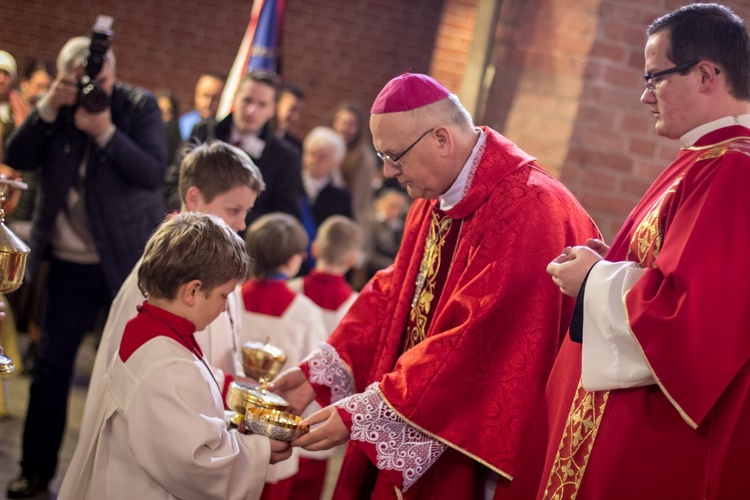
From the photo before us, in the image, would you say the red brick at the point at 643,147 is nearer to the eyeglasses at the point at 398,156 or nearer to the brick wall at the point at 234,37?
the eyeglasses at the point at 398,156

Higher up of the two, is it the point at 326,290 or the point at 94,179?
the point at 94,179

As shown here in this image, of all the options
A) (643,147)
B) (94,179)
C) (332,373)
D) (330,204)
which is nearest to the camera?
(332,373)

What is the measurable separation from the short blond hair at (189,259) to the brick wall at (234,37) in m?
7.84

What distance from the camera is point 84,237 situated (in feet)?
14.0

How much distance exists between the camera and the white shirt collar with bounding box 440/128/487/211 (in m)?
2.81

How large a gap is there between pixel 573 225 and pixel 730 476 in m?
0.88

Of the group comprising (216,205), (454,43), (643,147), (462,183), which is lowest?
(216,205)

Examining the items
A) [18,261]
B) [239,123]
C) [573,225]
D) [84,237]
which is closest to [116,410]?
[18,261]

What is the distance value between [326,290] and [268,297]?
2.27 feet

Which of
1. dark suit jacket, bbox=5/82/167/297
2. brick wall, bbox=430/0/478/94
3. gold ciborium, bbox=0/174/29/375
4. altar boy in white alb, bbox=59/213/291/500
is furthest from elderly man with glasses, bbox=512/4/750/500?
brick wall, bbox=430/0/478/94

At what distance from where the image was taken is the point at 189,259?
2.53m

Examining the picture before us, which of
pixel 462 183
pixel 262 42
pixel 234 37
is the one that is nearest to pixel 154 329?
pixel 462 183

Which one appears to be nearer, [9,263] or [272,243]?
[9,263]

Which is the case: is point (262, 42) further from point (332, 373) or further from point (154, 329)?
point (154, 329)
